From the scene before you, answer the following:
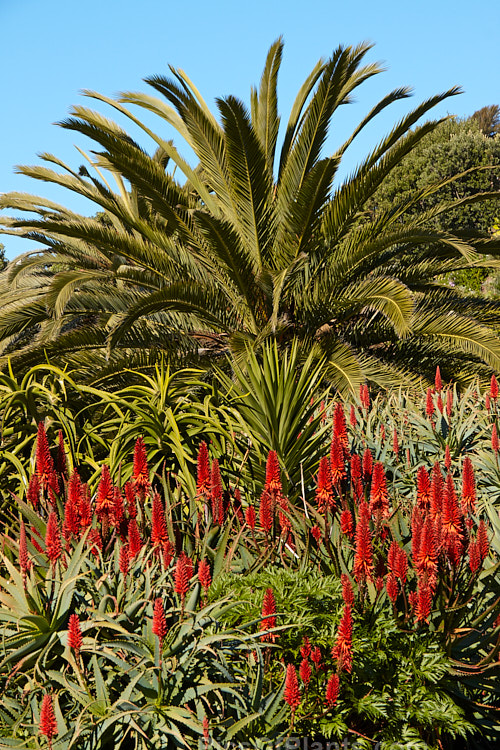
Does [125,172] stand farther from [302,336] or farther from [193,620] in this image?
[193,620]

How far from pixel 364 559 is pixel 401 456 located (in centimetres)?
248

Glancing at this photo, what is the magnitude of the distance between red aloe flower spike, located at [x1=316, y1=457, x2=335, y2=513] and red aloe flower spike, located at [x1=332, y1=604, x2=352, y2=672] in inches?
29.1

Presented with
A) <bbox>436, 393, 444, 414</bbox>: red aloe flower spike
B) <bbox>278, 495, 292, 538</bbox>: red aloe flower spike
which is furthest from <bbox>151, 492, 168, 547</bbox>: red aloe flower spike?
<bbox>436, 393, 444, 414</bbox>: red aloe flower spike

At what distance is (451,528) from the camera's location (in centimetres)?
293

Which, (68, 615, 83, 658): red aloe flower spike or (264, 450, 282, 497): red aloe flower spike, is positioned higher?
(264, 450, 282, 497): red aloe flower spike

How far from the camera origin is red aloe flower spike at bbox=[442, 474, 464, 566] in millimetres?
2912

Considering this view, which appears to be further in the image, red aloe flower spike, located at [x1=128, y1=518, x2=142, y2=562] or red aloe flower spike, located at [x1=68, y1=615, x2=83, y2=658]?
red aloe flower spike, located at [x1=128, y1=518, x2=142, y2=562]

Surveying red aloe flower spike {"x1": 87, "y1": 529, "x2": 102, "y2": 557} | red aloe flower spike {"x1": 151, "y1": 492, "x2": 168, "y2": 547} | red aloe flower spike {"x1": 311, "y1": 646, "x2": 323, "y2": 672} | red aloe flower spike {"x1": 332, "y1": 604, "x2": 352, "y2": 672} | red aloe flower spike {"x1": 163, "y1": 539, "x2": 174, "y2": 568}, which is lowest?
red aloe flower spike {"x1": 311, "y1": 646, "x2": 323, "y2": 672}

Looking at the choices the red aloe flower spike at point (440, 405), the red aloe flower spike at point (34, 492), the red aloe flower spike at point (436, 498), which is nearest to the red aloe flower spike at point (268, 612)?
the red aloe flower spike at point (436, 498)

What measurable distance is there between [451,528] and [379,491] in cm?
36

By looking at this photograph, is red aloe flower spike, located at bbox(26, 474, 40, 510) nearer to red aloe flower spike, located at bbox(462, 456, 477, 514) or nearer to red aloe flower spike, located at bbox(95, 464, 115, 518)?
red aloe flower spike, located at bbox(95, 464, 115, 518)

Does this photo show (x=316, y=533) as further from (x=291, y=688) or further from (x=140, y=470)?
(x=291, y=688)

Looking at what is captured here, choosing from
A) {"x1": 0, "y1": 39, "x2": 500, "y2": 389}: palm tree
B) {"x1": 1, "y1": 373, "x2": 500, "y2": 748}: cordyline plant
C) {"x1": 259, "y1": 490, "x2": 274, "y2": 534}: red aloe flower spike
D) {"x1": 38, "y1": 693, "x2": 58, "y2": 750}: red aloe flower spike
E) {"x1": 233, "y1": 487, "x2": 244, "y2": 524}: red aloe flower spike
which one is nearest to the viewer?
{"x1": 38, "y1": 693, "x2": 58, "y2": 750}: red aloe flower spike

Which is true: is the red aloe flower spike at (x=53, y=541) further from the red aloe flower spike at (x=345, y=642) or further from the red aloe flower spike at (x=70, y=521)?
the red aloe flower spike at (x=345, y=642)
